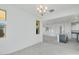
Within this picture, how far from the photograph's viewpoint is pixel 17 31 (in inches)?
223

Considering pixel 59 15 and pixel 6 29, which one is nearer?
pixel 6 29

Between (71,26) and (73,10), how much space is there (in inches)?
197

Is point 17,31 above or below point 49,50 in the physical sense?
above

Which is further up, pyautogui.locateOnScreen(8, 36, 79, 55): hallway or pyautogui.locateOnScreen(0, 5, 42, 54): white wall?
pyautogui.locateOnScreen(0, 5, 42, 54): white wall

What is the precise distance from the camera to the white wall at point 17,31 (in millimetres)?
4824

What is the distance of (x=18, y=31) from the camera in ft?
19.0

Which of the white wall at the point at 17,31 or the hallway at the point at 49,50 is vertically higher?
the white wall at the point at 17,31

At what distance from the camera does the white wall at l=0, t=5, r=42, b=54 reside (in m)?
4.82

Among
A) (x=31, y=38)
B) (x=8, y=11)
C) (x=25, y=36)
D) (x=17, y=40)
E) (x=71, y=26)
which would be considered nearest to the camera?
(x=8, y=11)

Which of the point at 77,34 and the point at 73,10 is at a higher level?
the point at 73,10

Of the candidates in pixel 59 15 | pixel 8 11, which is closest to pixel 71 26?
pixel 59 15

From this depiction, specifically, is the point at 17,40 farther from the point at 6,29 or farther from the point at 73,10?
the point at 73,10
